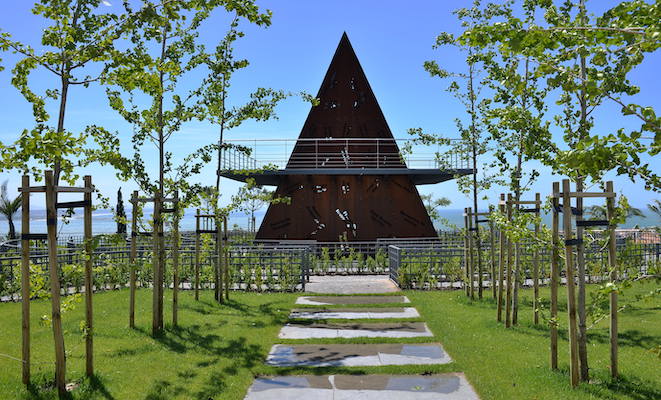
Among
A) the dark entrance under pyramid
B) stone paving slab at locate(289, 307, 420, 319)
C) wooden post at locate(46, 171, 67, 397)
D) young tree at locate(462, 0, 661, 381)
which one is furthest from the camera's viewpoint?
the dark entrance under pyramid

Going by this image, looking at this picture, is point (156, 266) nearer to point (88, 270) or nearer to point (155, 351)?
point (155, 351)

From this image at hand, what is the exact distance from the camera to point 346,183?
76.8ft

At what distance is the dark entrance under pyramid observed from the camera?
23297mm

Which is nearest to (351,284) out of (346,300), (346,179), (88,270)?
(346,300)

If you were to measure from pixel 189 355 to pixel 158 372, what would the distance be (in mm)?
932

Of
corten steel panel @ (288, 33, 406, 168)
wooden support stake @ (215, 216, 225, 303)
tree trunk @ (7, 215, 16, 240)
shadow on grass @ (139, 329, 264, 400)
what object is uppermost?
corten steel panel @ (288, 33, 406, 168)

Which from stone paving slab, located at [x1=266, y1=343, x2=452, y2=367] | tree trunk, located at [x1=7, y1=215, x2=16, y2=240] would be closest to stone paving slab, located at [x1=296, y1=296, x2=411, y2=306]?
stone paving slab, located at [x1=266, y1=343, x2=452, y2=367]

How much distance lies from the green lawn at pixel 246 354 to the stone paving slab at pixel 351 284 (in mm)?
2789

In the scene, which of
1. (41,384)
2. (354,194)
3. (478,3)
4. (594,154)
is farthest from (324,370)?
(354,194)

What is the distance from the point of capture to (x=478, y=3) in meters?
12.9

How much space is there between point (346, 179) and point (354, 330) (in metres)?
14.4

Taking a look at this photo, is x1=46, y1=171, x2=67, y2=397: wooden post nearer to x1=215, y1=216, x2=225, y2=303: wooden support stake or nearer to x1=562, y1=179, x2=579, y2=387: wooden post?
x1=562, y1=179, x2=579, y2=387: wooden post

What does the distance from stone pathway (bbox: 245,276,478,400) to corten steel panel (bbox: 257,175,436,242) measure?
1053cm

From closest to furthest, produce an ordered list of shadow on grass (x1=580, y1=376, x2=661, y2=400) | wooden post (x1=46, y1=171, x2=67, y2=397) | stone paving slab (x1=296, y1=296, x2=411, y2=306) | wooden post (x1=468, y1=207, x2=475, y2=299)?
wooden post (x1=46, y1=171, x2=67, y2=397) → shadow on grass (x1=580, y1=376, x2=661, y2=400) → wooden post (x1=468, y1=207, x2=475, y2=299) → stone paving slab (x1=296, y1=296, x2=411, y2=306)
